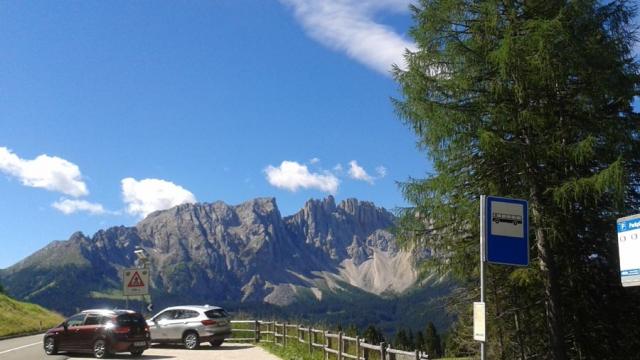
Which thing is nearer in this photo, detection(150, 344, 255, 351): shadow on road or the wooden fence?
the wooden fence

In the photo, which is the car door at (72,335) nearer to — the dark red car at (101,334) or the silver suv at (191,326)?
the dark red car at (101,334)

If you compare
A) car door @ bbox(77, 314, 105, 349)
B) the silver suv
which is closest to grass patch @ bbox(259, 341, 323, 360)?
the silver suv

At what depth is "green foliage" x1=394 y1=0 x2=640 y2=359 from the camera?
45.5ft

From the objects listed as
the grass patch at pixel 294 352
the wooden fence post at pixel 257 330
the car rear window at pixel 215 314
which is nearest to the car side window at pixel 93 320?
the car rear window at pixel 215 314

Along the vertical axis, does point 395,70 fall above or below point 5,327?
above

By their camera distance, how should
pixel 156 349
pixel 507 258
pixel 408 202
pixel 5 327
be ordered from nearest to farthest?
pixel 507 258, pixel 408 202, pixel 156 349, pixel 5 327

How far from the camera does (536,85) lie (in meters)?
14.4

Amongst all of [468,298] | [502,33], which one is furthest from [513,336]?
[502,33]

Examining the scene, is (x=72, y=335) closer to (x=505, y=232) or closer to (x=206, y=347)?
(x=206, y=347)

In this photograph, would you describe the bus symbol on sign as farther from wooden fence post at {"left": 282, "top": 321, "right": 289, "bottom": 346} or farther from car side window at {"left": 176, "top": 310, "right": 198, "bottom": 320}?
car side window at {"left": 176, "top": 310, "right": 198, "bottom": 320}

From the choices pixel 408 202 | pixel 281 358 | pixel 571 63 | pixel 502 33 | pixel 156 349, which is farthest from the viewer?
pixel 156 349

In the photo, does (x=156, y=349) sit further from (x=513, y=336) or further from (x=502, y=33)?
(x=502, y=33)

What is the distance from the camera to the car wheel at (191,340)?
24922mm

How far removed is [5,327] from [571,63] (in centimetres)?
3588
